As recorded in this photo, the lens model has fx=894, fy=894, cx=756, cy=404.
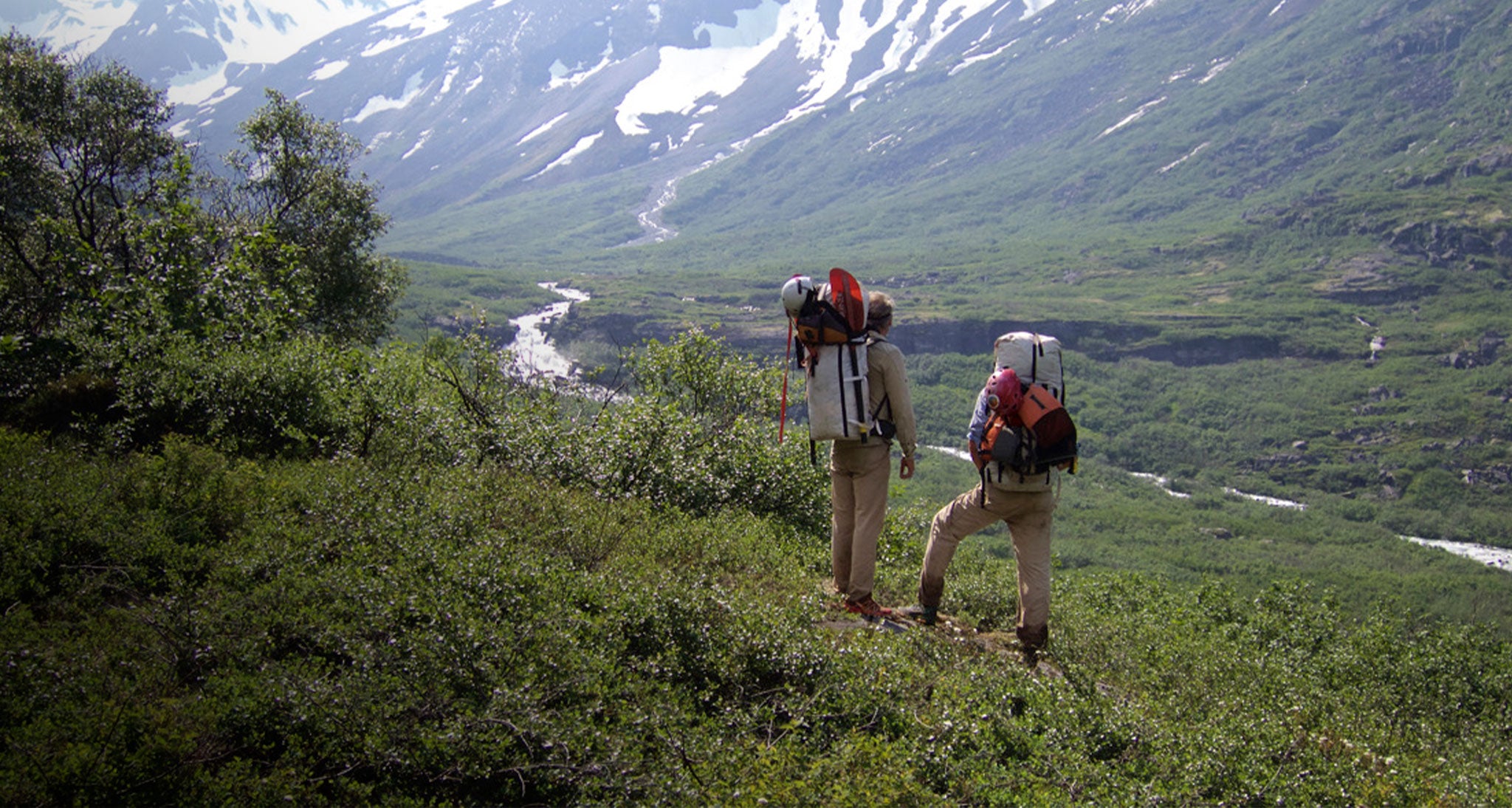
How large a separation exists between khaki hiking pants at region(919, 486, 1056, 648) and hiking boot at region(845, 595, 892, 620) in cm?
63

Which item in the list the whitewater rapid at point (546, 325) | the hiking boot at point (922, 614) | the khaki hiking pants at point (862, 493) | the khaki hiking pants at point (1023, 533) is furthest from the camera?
the whitewater rapid at point (546, 325)

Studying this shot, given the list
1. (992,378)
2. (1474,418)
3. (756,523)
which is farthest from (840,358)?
(1474,418)

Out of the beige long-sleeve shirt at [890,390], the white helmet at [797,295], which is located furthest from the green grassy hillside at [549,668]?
the white helmet at [797,295]

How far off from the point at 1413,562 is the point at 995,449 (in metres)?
108

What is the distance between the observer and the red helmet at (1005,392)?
22.8ft

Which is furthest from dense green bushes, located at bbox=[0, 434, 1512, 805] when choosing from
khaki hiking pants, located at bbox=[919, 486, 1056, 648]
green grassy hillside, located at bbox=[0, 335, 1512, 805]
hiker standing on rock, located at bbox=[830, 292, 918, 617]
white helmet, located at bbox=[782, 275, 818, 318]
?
white helmet, located at bbox=[782, 275, 818, 318]

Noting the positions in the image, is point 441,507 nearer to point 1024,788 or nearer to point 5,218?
point 1024,788

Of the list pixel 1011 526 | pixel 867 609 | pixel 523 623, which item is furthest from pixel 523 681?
pixel 1011 526

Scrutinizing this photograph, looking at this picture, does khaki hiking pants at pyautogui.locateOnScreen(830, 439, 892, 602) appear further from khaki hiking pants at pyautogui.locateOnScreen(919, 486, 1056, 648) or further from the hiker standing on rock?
khaki hiking pants at pyautogui.locateOnScreen(919, 486, 1056, 648)

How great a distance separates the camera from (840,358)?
738 cm

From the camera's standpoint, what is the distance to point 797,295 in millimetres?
7332

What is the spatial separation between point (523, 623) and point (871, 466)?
11.9 ft

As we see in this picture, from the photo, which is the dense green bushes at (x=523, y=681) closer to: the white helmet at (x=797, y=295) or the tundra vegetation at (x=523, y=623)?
the tundra vegetation at (x=523, y=623)

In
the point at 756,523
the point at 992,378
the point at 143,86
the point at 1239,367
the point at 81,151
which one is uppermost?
the point at 143,86
